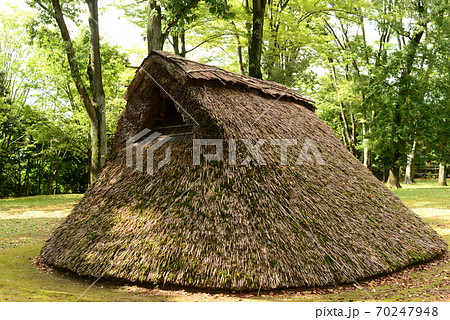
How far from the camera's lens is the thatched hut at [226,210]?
638 cm

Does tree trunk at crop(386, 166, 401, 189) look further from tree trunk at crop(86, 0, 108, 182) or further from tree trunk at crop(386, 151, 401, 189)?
tree trunk at crop(86, 0, 108, 182)

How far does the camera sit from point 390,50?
29578mm

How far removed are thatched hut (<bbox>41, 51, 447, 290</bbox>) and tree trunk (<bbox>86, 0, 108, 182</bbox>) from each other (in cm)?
935

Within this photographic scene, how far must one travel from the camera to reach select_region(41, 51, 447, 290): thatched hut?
20.9ft

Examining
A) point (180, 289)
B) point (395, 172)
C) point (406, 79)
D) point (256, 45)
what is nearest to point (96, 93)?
point (256, 45)

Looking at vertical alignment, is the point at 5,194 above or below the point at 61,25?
below

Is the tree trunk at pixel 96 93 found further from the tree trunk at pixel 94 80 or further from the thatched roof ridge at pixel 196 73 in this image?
the thatched roof ridge at pixel 196 73

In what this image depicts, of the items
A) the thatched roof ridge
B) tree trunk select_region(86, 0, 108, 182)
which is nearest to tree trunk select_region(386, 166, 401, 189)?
tree trunk select_region(86, 0, 108, 182)

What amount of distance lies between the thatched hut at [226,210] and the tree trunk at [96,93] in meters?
9.35

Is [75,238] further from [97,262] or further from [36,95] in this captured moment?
[36,95]

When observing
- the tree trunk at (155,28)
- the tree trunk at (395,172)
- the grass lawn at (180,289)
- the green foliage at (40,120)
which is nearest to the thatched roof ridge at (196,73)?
the grass lawn at (180,289)

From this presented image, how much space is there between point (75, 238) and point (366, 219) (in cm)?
573

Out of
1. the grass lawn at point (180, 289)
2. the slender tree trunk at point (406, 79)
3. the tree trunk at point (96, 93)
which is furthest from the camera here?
the slender tree trunk at point (406, 79)

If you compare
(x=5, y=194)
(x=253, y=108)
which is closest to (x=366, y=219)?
(x=253, y=108)
